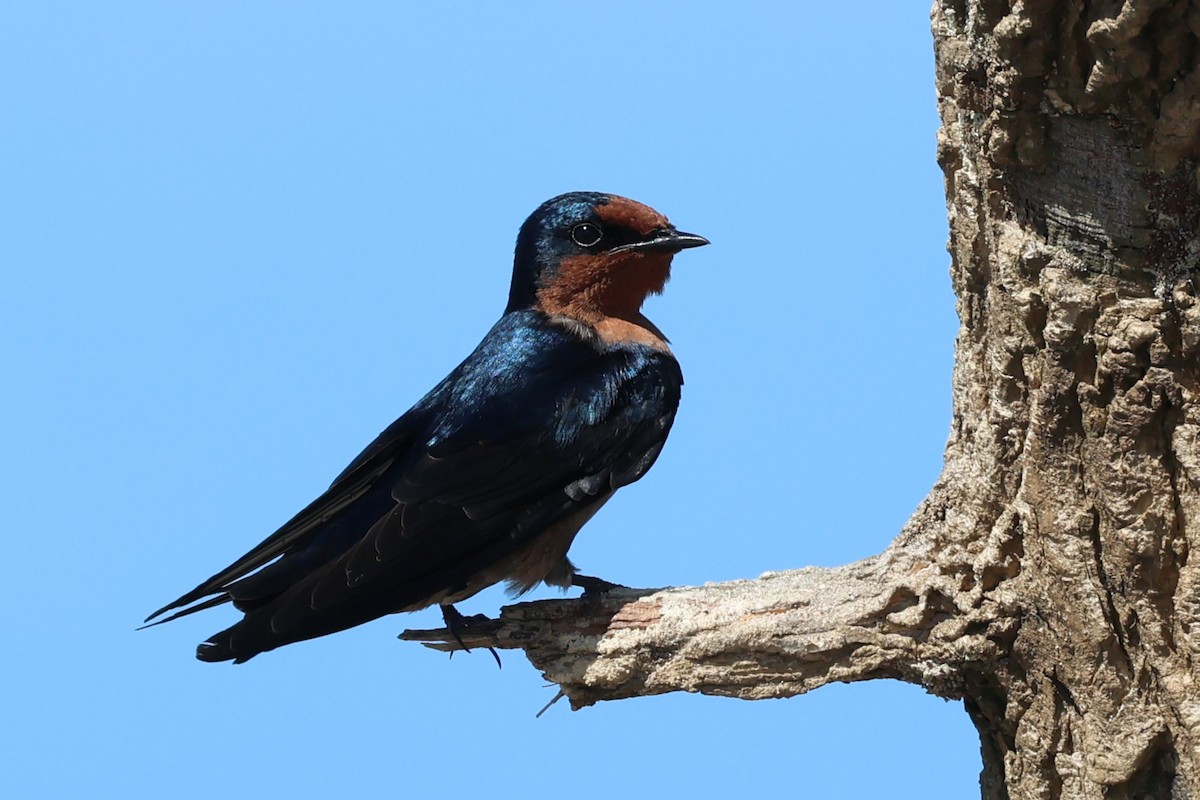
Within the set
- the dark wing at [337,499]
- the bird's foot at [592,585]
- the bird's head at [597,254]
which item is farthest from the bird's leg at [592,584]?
the bird's head at [597,254]

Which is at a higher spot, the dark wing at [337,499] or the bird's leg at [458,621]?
the dark wing at [337,499]

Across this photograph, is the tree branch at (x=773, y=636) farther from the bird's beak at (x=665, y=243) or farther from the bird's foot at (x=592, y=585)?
the bird's beak at (x=665, y=243)

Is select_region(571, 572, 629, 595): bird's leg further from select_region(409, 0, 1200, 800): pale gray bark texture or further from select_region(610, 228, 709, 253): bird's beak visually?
select_region(610, 228, 709, 253): bird's beak

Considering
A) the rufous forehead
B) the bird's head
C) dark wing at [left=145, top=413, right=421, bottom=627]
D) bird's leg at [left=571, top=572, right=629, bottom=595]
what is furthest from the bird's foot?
the rufous forehead

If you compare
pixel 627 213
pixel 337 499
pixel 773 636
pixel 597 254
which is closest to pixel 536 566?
pixel 337 499

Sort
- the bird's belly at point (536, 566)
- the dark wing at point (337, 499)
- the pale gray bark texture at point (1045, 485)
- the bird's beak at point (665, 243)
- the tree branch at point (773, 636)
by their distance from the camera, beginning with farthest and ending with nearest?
1. the bird's beak at point (665, 243)
2. the dark wing at point (337, 499)
3. the bird's belly at point (536, 566)
4. the tree branch at point (773, 636)
5. the pale gray bark texture at point (1045, 485)

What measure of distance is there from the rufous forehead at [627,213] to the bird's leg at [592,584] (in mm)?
1241

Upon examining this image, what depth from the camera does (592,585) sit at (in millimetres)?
4332

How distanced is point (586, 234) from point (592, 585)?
4.18 feet

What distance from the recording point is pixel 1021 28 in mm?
2871

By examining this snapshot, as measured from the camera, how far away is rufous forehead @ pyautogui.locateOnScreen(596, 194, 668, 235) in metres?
4.86

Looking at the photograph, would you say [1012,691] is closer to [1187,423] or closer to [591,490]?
[1187,423]

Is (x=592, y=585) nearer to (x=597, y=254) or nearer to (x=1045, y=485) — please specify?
(x=597, y=254)

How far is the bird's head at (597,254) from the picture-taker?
4.87m
